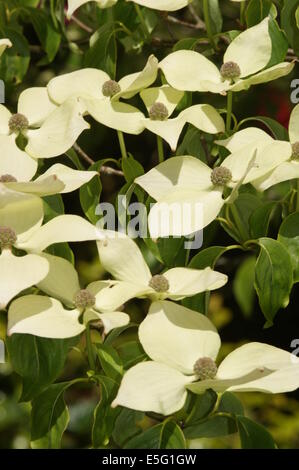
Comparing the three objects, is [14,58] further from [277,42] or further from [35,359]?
[35,359]

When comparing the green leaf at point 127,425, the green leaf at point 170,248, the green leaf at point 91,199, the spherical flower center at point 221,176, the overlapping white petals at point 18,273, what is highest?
the spherical flower center at point 221,176

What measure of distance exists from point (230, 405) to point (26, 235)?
250 millimetres

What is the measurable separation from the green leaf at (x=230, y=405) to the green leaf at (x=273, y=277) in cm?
8

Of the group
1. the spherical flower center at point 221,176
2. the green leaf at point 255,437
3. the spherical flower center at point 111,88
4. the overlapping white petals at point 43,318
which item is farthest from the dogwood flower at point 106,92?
the green leaf at point 255,437

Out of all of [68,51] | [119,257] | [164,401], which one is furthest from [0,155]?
[68,51]

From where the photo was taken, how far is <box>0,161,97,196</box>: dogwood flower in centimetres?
81

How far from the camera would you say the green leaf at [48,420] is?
2.75 feet

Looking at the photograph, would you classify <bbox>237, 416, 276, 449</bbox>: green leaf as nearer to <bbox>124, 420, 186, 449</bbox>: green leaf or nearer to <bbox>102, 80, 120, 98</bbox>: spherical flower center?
<bbox>124, 420, 186, 449</bbox>: green leaf

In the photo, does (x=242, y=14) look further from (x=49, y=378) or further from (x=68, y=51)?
(x=49, y=378)

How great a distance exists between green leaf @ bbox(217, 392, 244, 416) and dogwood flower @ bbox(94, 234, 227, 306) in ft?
0.36

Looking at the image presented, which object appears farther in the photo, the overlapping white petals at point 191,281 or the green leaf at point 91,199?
the green leaf at point 91,199

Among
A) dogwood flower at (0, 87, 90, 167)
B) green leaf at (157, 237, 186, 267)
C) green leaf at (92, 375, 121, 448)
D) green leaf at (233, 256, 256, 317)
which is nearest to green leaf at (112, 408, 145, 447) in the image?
green leaf at (92, 375, 121, 448)

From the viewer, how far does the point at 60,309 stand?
800 mm

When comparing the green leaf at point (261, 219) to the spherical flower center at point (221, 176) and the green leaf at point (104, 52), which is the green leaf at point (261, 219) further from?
the green leaf at point (104, 52)
